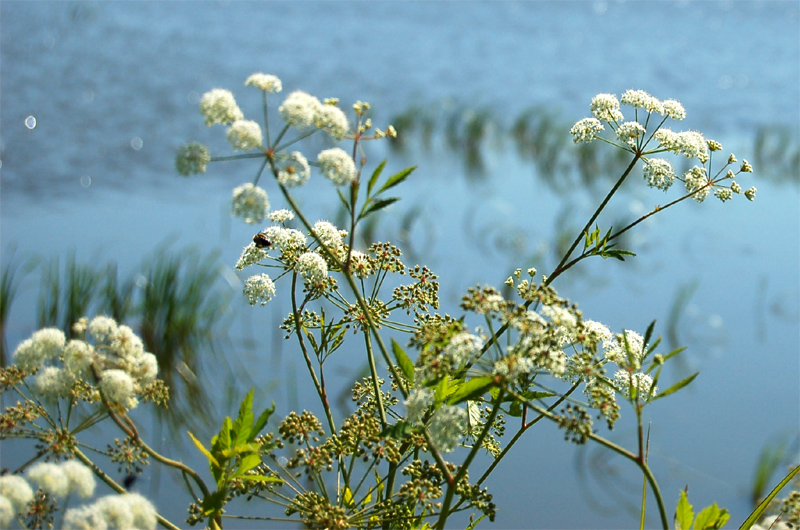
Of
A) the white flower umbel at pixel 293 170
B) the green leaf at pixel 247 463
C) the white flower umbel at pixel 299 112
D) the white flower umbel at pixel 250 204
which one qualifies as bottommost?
the green leaf at pixel 247 463

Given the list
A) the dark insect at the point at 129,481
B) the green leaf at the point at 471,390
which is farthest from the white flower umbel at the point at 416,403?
the dark insect at the point at 129,481

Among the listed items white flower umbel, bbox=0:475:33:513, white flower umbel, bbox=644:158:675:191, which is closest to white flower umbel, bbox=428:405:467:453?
white flower umbel, bbox=0:475:33:513

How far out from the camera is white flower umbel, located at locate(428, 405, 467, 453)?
52.8 inches

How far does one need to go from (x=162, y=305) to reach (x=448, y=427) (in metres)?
4.07

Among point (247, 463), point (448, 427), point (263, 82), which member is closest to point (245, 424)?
point (247, 463)

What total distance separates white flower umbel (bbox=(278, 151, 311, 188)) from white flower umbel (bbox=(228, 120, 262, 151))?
0.06m

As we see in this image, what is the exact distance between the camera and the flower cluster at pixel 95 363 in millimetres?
1320

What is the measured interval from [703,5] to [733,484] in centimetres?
1264

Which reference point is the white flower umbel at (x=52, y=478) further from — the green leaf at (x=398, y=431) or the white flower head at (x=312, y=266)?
the white flower head at (x=312, y=266)

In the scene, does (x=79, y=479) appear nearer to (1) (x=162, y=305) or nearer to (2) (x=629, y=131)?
(2) (x=629, y=131)

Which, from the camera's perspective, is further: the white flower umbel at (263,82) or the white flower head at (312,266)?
the white flower head at (312,266)

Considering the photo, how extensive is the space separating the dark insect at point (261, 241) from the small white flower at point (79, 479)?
647 mm

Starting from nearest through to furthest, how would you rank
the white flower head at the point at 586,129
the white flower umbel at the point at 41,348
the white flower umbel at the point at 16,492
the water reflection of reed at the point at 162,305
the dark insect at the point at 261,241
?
1. the white flower umbel at the point at 16,492
2. the white flower umbel at the point at 41,348
3. the dark insect at the point at 261,241
4. the white flower head at the point at 586,129
5. the water reflection of reed at the point at 162,305

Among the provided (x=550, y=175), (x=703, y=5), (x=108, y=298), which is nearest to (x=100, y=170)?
(x=108, y=298)
